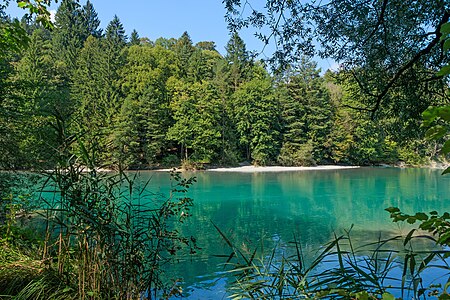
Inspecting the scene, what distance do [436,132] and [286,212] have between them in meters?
11.2

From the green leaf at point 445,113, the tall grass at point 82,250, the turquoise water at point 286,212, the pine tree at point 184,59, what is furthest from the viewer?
the pine tree at point 184,59

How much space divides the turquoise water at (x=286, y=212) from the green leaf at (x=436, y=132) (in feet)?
10.3

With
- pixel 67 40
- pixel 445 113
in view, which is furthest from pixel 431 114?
pixel 67 40

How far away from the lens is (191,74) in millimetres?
32375

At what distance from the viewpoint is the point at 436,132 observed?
83 centimetres

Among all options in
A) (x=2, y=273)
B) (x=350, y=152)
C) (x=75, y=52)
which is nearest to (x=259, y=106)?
(x=350, y=152)

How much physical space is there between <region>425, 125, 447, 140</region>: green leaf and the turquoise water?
313 centimetres

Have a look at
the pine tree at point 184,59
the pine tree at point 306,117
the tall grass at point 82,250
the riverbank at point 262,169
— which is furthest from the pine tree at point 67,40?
the tall grass at point 82,250

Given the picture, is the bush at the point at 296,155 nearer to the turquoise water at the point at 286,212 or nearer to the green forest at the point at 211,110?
the green forest at the point at 211,110

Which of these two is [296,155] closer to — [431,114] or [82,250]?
[82,250]

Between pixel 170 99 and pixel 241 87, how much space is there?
6401 millimetres

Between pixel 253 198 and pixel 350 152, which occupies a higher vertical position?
pixel 350 152

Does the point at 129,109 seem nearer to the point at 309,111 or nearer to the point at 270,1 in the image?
the point at 309,111

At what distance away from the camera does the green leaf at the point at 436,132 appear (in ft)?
2.69
